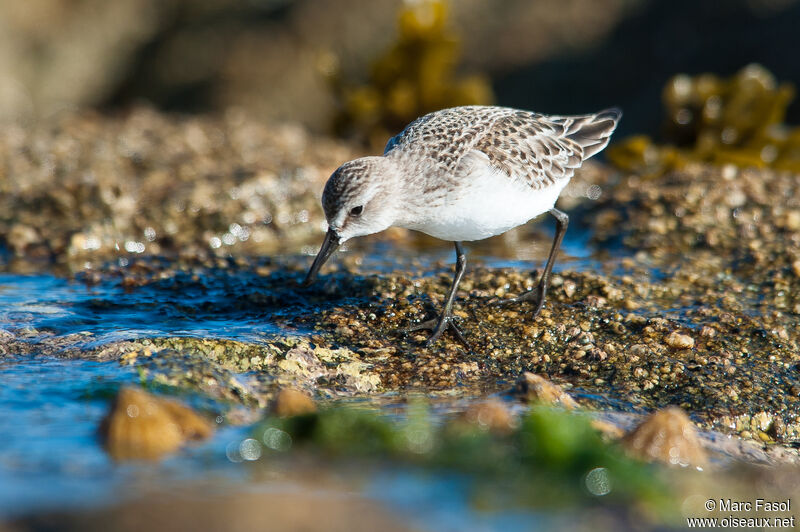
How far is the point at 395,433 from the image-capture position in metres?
3.33

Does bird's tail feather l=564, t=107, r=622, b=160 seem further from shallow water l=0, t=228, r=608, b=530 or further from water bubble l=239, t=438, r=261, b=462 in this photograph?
water bubble l=239, t=438, r=261, b=462

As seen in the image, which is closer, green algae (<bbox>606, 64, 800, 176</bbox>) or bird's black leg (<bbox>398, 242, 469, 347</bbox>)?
bird's black leg (<bbox>398, 242, 469, 347</bbox>)

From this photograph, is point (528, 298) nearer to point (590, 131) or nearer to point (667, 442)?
point (590, 131)

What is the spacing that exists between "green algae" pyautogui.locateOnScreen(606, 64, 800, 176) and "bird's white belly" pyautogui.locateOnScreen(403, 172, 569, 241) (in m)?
3.99

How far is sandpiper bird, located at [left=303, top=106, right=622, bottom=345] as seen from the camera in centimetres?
469

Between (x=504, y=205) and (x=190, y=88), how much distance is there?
371 inches

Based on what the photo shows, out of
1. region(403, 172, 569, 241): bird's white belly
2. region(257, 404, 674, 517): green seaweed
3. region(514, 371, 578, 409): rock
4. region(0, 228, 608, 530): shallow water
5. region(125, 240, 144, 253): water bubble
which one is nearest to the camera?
region(0, 228, 608, 530): shallow water

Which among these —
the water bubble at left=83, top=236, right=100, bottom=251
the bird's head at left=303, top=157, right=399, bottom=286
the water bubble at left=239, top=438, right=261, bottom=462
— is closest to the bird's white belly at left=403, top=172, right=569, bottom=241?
the bird's head at left=303, top=157, right=399, bottom=286

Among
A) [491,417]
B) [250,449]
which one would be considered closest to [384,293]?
[491,417]

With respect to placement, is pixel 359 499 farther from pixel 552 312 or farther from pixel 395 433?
pixel 552 312

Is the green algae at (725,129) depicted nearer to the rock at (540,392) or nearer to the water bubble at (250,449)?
the rock at (540,392)

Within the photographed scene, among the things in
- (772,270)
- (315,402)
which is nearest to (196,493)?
(315,402)

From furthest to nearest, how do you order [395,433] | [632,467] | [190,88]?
[190,88] < [395,433] < [632,467]

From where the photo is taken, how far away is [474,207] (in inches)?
187
